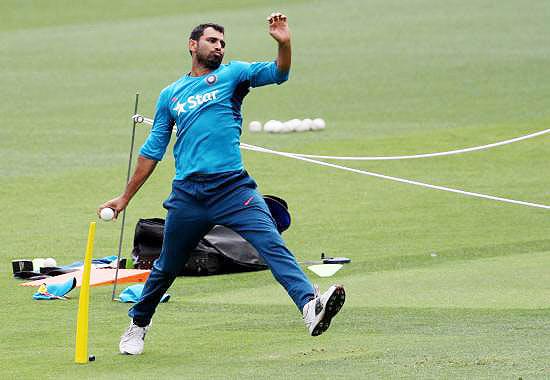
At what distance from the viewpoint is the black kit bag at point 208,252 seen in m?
14.2

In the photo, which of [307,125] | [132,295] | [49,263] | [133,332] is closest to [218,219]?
[133,332]

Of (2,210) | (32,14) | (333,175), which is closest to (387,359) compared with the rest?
(2,210)

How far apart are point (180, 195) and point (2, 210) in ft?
31.2

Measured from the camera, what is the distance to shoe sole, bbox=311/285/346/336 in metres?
9.22

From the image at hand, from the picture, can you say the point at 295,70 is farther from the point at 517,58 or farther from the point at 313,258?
the point at 313,258

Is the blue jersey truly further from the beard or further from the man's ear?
the man's ear

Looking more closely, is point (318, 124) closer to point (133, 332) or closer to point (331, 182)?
point (331, 182)

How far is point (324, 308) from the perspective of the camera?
9.27 meters

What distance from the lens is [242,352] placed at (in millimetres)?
10180

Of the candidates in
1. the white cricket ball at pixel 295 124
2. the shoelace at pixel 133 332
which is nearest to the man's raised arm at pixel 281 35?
the shoelace at pixel 133 332

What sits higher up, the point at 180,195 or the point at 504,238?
the point at 180,195

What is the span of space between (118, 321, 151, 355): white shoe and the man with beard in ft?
1.00

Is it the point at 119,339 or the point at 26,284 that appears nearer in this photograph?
the point at 119,339

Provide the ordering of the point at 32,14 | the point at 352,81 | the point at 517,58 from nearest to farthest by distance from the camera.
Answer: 1. the point at 352,81
2. the point at 517,58
3. the point at 32,14
